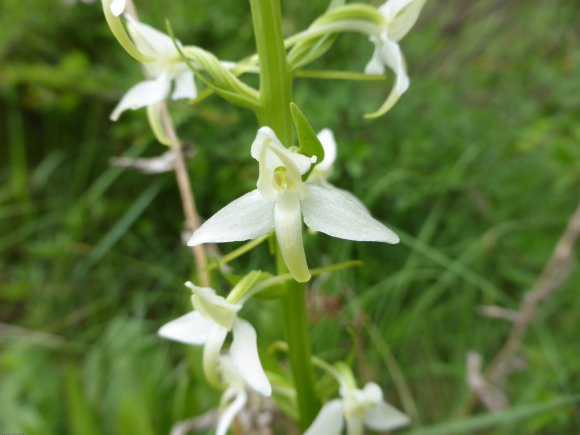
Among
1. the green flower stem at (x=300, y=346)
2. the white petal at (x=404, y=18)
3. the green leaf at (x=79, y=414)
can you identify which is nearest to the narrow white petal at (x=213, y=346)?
the green flower stem at (x=300, y=346)

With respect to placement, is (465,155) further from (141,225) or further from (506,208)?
(141,225)

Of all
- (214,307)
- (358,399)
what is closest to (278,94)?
(214,307)

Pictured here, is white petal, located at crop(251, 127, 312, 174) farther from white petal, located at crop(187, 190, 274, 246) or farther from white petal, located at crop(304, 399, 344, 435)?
white petal, located at crop(304, 399, 344, 435)

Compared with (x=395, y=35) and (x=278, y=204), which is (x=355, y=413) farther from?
(x=395, y=35)

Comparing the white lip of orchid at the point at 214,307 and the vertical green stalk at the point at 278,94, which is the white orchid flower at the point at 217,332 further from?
the vertical green stalk at the point at 278,94

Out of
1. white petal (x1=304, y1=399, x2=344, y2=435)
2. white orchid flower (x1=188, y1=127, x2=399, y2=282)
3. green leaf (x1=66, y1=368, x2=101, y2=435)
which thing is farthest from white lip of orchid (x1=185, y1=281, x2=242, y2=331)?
green leaf (x1=66, y1=368, x2=101, y2=435)

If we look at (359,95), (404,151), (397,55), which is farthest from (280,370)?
(359,95)

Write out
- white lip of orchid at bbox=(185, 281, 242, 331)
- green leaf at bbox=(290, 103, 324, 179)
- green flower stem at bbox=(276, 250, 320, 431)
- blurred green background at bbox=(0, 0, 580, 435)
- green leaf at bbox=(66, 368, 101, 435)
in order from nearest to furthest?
green leaf at bbox=(290, 103, 324, 179), white lip of orchid at bbox=(185, 281, 242, 331), green flower stem at bbox=(276, 250, 320, 431), green leaf at bbox=(66, 368, 101, 435), blurred green background at bbox=(0, 0, 580, 435)
